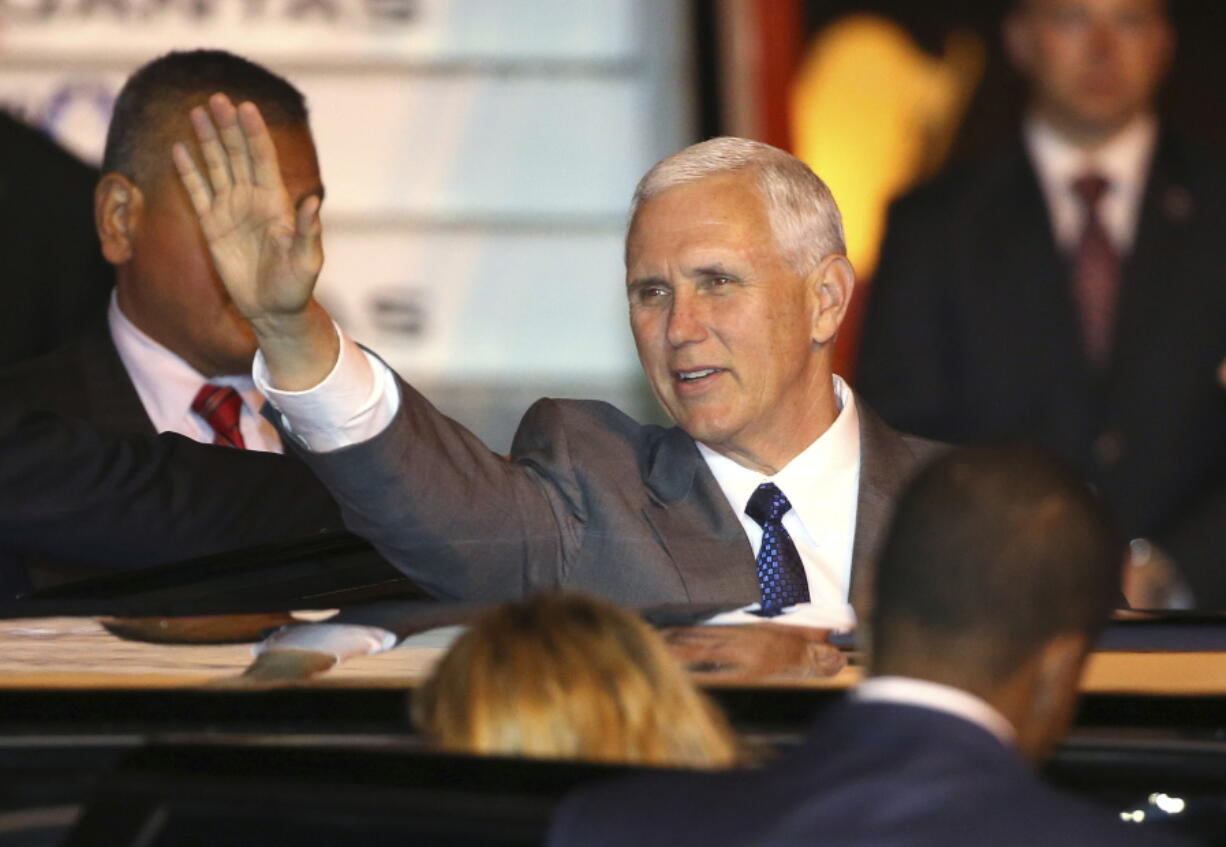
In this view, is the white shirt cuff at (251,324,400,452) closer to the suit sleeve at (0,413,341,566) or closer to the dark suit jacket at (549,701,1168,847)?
the suit sleeve at (0,413,341,566)

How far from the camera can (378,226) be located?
21.7ft

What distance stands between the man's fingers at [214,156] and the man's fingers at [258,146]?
35 mm

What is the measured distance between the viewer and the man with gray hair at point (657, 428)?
9.09 feet

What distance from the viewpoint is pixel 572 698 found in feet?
5.81

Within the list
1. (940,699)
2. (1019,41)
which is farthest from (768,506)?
(1019,41)

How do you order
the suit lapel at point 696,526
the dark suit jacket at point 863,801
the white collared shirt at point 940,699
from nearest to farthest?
the dark suit jacket at point 863,801 → the white collared shirt at point 940,699 → the suit lapel at point 696,526

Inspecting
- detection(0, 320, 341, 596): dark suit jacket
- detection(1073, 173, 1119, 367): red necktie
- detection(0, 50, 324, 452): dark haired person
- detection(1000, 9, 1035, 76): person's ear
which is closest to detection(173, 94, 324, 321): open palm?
detection(0, 320, 341, 596): dark suit jacket

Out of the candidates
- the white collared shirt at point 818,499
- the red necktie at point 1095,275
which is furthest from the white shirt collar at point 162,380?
the red necktie at point 1095,275

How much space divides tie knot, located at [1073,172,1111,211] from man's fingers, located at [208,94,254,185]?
3.28 m

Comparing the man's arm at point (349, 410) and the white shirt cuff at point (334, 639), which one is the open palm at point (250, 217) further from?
the white shirt cuff at point (334, 639)

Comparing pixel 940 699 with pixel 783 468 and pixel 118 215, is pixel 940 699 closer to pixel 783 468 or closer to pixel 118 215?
pixel 783 468

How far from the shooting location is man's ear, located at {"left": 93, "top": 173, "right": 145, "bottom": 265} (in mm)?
3520

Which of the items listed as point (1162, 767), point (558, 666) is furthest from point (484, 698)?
point (1162, 767)

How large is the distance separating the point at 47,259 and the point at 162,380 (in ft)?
2.86
